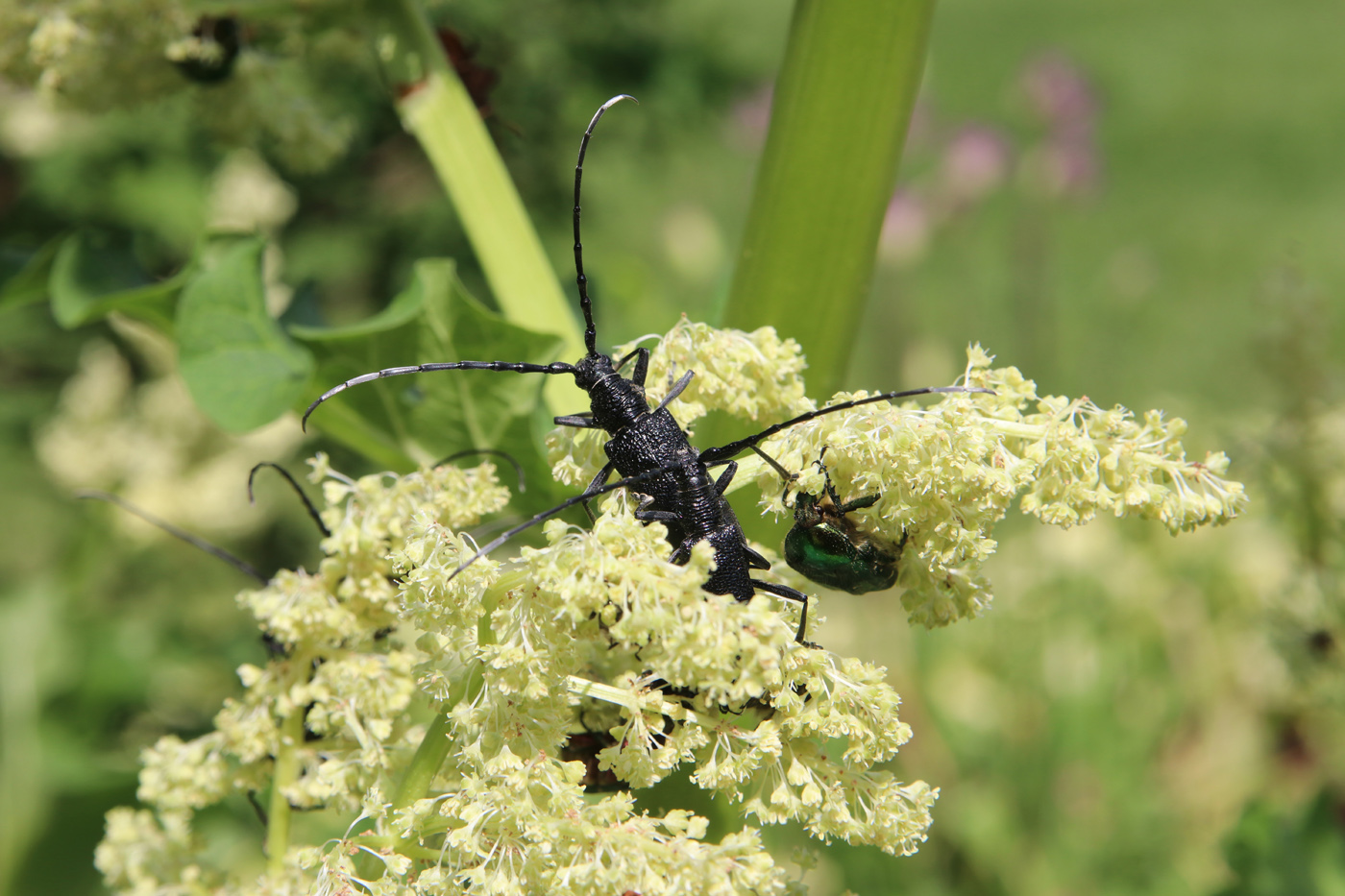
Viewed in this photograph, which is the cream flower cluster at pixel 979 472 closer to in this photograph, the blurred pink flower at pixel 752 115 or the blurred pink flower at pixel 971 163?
the blurred pink flower at pixel 752 115

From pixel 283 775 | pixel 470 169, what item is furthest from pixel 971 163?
pixel 283 775

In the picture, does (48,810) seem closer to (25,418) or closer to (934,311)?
(25,418)

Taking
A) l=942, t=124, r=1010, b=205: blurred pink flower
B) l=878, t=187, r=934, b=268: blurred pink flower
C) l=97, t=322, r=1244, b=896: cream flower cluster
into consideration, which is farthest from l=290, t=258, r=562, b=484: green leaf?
l=942, t=124, r=1010, b=205: blurred pink flower

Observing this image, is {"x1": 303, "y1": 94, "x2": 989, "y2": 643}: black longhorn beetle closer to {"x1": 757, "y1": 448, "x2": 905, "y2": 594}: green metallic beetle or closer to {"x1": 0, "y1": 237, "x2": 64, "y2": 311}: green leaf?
{"x1": 757, "y1": 448, "x2": 905, "y2": 594}: green metallic beetle

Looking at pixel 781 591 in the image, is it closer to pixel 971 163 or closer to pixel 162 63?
pixel 162 63

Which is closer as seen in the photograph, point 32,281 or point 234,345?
point 234,345

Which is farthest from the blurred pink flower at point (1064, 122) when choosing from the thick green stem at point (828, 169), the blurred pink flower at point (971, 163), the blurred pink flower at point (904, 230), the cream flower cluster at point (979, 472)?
the cream flower cluster at point (979, 472)
